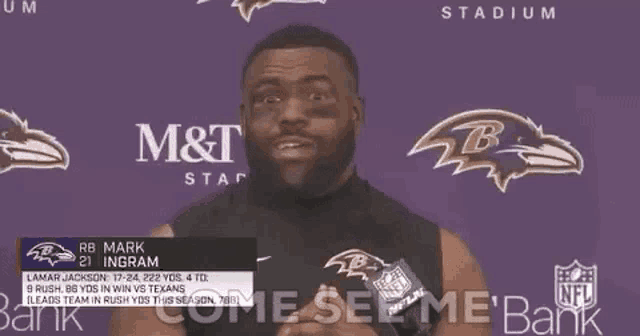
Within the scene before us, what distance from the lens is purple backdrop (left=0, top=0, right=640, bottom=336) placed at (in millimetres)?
1828

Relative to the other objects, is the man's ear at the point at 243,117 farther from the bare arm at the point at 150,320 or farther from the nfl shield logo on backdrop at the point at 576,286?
the nfl shield logo on backdrop at the point at 576,286

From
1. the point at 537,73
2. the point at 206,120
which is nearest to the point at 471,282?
the point at 537,73

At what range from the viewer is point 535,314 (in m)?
1.85

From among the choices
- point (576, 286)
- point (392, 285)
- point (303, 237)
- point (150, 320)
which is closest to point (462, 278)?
point (392, 285)

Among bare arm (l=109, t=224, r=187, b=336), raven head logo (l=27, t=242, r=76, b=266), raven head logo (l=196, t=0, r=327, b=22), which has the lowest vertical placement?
bare arm (l=109, t=224, r=187, b=336)

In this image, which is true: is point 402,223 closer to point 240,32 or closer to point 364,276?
Result: point 364,276

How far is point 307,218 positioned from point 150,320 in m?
0.49

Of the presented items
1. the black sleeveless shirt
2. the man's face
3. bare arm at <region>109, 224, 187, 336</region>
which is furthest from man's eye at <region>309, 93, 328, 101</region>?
bare arm at <region>109, 224, 187, 336</region>

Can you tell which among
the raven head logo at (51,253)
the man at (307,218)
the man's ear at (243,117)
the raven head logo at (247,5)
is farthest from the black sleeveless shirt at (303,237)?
the raven head logo at (247,5)

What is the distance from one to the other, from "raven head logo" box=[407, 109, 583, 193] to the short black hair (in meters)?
0.31

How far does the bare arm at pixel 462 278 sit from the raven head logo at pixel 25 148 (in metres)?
1.02

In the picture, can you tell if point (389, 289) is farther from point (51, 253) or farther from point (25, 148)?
point (25, 148)
